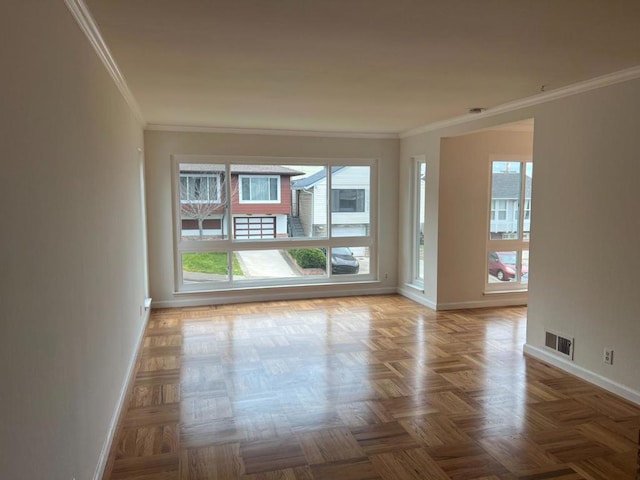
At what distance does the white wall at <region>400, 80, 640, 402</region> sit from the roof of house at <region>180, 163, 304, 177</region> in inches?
119

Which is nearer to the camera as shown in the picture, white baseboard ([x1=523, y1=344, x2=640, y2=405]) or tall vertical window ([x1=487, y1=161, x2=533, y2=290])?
white baseboard ([x1=523, y1=344, x2=640, y2=405])

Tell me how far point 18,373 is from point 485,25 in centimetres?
241

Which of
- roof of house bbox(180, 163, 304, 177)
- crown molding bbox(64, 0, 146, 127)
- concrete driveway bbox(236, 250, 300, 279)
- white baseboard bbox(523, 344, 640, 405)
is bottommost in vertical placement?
white baseboard bbox(523, 344, 640, 405)

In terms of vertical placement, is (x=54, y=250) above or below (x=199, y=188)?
below

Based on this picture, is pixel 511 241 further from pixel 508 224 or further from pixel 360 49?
pixel 360 49

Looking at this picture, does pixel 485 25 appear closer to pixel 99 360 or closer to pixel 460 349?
pixel 99 360

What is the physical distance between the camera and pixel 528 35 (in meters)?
2.54

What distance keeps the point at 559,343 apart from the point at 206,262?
13.8ft

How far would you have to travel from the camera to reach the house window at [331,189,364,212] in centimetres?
685

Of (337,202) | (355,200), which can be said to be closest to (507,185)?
(355,200)

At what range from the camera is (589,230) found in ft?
11.9

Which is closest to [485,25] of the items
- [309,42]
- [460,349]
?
[309,42]

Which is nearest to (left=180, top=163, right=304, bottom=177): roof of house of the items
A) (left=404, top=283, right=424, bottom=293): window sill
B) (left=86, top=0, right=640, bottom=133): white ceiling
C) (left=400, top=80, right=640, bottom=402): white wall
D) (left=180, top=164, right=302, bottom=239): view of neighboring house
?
(left=180, top=164, right=302, bottom=239): view of neighboring house

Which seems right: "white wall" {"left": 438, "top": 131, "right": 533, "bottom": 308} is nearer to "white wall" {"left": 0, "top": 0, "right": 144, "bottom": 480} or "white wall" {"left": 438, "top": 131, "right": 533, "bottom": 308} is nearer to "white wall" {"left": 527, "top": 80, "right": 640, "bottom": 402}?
"white wall" {"left": 527, "top": 80, "right": 640, "bottom": 402}
